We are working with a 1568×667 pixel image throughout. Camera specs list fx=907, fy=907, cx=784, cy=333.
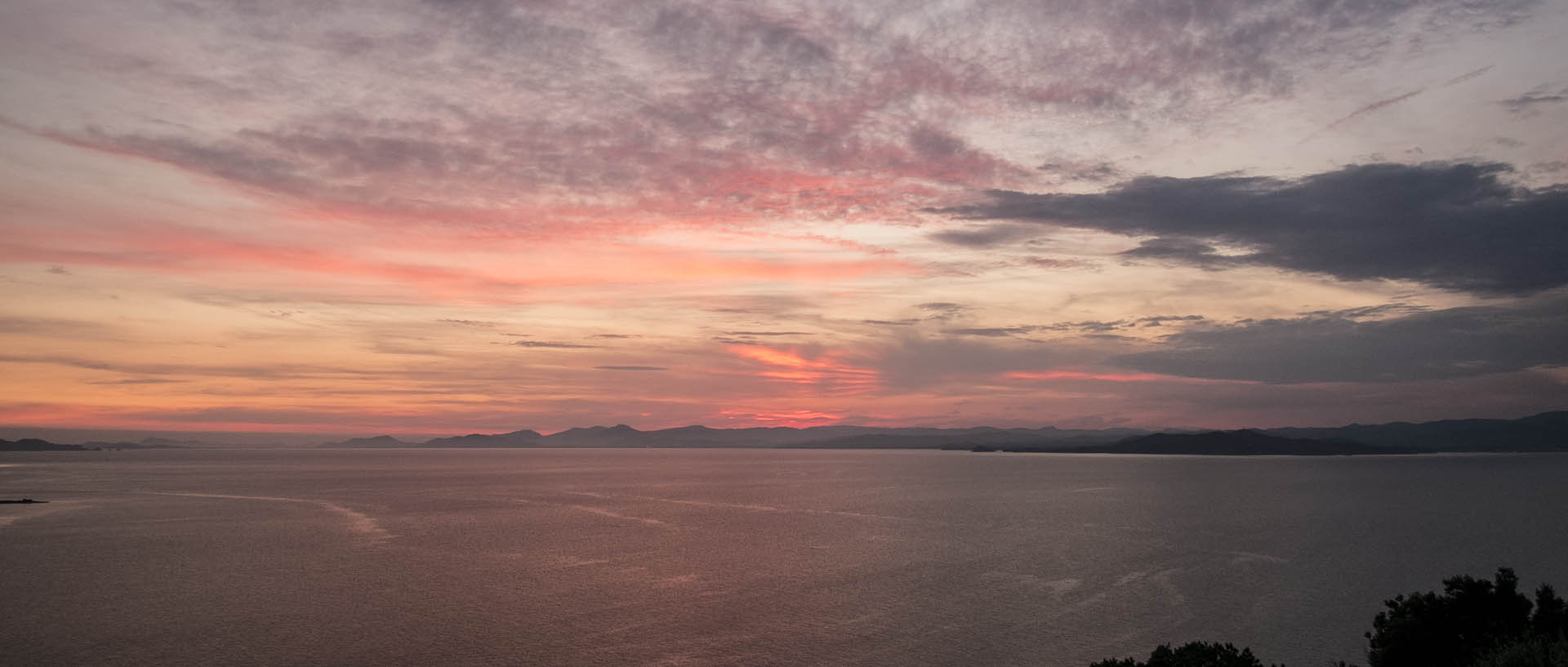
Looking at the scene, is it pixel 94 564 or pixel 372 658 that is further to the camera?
pixel 94 564

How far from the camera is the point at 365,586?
68.1m

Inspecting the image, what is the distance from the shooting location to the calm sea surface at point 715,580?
5122cm

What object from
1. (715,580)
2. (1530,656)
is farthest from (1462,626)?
(715,580)

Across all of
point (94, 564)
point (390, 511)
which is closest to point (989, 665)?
point (94, 564)

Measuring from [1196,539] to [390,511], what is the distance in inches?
4230

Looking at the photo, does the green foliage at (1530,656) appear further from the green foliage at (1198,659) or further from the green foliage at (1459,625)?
the green foliage at (1198,659)

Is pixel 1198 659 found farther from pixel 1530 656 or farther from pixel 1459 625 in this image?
pixel 1459 625

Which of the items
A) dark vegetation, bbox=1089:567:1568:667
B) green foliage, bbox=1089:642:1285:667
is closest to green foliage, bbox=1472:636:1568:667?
dark vegetation, bbox=1089:567:1568:667

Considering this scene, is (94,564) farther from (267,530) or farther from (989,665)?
(989,665)

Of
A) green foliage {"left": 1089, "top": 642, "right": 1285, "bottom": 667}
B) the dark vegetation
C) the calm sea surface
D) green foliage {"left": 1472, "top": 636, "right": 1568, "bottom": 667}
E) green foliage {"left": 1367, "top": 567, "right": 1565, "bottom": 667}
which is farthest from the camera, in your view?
the calm sea surface

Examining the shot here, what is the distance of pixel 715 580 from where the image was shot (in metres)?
71.4

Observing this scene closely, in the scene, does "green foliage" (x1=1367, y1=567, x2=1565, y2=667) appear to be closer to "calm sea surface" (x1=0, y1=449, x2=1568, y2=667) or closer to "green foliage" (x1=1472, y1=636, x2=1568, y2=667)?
"green foliage" (x1=1472, y1=636, x2=1568, y2=667)

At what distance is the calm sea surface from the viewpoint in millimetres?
51219

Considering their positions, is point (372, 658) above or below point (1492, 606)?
below
